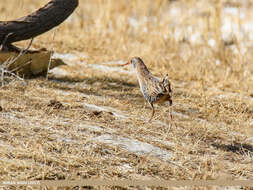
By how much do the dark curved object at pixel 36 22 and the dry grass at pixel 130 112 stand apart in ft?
1.65

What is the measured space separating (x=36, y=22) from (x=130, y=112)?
4.48 feet

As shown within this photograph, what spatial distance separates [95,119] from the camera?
4141 millimetres

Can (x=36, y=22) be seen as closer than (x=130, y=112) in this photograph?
No

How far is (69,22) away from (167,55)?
2582mm

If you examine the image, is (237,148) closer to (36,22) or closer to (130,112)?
(130,112)

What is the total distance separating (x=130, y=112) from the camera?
→ 4.54 metres

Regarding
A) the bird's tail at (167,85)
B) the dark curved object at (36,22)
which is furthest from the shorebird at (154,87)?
the dark curved object at (36,22)

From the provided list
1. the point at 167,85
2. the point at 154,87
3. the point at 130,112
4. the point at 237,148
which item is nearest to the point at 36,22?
the point at 130,112

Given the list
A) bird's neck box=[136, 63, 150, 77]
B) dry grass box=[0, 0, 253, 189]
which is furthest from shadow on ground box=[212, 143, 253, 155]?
bird's neck box=[136, 63, 150, 77]

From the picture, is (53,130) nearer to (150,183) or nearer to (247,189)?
(150,183)

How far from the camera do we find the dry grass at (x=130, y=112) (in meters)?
3.17

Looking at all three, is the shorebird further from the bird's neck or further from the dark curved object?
the dark curved object

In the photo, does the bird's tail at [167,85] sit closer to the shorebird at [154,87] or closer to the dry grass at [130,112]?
the shorebird at [154,87]

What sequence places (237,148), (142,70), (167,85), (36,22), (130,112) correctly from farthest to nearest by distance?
(36,22) → (130,112) → (142,70) → (237,148) → (167,85)
